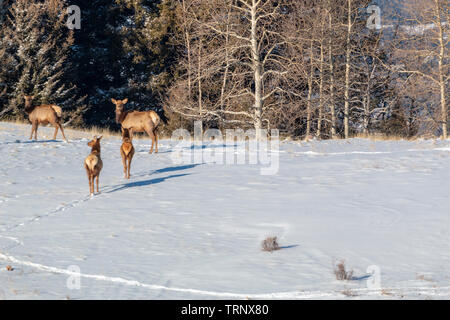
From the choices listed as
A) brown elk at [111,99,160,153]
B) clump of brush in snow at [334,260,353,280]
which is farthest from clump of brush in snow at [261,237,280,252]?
brown elk at [111,99,160,153]

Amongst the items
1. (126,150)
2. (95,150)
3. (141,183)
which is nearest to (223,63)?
(126,150)

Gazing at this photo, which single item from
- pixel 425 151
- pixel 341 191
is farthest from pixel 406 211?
pixel 425 151

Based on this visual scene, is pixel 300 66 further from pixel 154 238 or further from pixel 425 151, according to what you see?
pixel 154 238

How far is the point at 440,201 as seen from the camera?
12312 millimetres

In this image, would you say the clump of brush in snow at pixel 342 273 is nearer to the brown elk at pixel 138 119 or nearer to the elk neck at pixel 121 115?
the brown elk at pixel 138 119

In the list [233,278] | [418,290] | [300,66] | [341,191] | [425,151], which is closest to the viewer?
[418,290]

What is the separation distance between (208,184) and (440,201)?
17.2 ft

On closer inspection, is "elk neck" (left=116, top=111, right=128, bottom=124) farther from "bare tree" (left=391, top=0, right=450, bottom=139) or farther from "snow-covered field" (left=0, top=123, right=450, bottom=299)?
"bare tree" (left=391, top=0, right=450, bottom=139)

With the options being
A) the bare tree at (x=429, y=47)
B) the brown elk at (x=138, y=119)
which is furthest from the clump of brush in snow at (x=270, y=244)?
the bare tree at (x=429, y=47)

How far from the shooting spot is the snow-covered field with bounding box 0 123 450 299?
25.4 feet

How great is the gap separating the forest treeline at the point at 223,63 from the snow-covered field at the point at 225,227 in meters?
15.5

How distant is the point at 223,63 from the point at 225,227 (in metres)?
22.8

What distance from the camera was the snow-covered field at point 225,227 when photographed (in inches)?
305

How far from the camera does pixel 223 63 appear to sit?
3269cm
